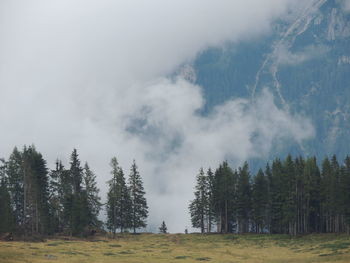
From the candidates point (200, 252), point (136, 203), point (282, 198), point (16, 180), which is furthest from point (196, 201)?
point (16, 180)

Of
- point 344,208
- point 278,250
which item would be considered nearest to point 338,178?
point 344,208

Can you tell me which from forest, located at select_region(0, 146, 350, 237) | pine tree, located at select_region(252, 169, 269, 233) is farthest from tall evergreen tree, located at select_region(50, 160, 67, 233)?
pine tree, located at select_region(252, 169, 269, 233)

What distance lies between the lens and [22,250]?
60438 mm

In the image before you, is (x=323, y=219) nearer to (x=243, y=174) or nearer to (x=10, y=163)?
(x=243, y=174)

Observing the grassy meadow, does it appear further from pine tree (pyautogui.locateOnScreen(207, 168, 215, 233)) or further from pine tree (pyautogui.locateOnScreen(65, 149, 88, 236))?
pine tree (pyautogui.locateOnScreen(207, 168, 215, 233))

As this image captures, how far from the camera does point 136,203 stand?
364 feet

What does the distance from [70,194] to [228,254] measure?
141 ft

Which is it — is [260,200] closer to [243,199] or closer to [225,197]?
[243,199]

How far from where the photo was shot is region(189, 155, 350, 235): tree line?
97.8m

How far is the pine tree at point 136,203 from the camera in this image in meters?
110

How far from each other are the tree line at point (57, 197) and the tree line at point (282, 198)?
77.8 ft

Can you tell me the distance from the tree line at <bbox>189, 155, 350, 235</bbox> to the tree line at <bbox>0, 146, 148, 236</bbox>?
23.7 meters

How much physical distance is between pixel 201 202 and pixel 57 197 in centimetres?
3936

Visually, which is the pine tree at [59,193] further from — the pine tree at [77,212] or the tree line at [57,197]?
the pine tree at [77,212]
